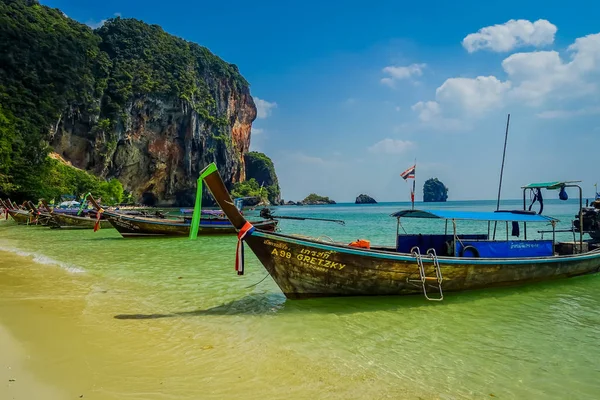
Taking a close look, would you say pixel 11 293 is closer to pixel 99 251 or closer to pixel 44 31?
pixel 99 251

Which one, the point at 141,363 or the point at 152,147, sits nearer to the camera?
the point at 141,363

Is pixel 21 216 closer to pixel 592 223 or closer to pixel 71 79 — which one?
pixel 71 79

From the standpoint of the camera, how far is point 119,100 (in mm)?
62875

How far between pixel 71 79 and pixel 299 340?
59046 mm

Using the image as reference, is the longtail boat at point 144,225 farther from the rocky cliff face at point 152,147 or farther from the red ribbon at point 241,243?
the rocky cliff face at point 152,147

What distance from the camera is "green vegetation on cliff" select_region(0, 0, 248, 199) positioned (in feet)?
132

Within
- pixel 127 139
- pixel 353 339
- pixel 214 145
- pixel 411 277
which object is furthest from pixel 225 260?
pixel 214 145

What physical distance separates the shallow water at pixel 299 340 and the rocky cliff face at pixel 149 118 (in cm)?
5229

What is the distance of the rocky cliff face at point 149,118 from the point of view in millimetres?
59312

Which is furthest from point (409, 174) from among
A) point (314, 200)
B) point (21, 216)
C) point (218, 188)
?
point (314, 200)

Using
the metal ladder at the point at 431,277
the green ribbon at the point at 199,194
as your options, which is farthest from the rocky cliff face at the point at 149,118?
the metal ladder at the point at 431,277

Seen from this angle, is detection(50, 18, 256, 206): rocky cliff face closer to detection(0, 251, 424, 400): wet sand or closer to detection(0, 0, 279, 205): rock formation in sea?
detection(0, 0, 279, 205): rock formation in sea

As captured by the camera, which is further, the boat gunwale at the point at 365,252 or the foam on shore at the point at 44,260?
the foam on shore at the point at 44,260

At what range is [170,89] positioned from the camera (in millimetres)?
70875
